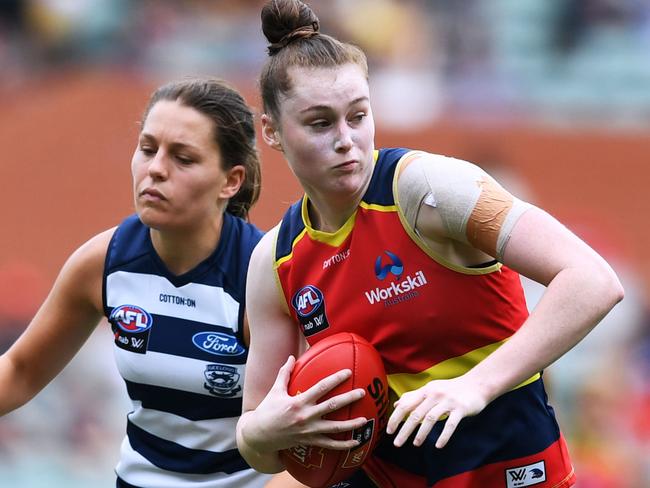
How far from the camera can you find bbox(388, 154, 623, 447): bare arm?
9.44ft

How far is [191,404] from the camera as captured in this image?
4.02 m

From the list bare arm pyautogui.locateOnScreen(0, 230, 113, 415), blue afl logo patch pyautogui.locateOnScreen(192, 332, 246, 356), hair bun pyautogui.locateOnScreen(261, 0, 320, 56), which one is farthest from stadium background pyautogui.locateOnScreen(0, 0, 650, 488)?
hair bun pyautogui.locateOnScreen(261, 0, 320, 56)

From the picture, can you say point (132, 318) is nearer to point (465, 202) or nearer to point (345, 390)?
point (345, 390)

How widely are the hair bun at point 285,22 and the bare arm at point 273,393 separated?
1.97 feet

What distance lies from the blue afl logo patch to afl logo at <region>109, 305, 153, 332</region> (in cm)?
18

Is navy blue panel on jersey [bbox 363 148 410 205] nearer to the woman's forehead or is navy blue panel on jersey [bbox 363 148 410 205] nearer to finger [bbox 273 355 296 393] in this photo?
the woman's forehead

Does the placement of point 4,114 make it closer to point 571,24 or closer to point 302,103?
A: point 571,24

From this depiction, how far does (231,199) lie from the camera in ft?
14.1

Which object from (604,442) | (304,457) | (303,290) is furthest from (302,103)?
(604,442)

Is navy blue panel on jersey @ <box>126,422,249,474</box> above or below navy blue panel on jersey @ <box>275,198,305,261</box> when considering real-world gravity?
below

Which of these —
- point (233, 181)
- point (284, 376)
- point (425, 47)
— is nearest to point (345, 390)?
point (284, 376)

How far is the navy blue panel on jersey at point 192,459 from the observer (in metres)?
4.07

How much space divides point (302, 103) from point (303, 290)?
55 cm

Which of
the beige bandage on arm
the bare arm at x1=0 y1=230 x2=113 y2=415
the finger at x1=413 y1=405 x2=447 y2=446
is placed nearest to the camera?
the finger at x1=413 y1=405 x2=447 y2=446
